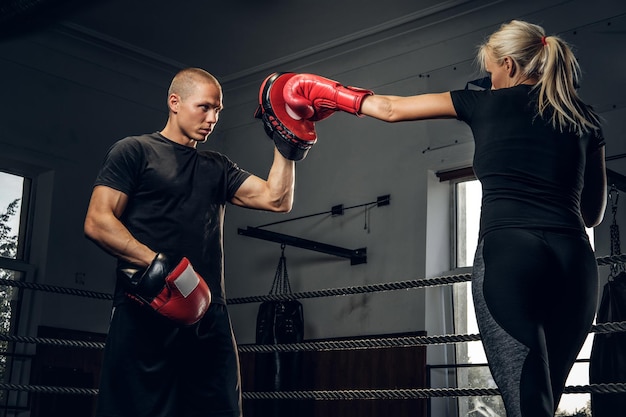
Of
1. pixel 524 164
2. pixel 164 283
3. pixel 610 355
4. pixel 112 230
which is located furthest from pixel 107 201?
pixel 610 355

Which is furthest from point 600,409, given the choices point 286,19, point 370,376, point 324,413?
point 286,19

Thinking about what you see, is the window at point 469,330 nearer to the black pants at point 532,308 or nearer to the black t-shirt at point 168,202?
the black t-shirt at point 168,202

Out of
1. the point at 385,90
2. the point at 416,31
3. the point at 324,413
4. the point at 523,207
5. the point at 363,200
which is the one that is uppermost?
the point at 416,31

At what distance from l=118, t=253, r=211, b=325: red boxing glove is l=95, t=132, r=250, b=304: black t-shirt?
4.2 inches

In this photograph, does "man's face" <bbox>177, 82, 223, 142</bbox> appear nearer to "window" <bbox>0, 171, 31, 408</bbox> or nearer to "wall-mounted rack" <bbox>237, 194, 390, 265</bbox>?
"wall-mounted rack" <bbox>237, 194, 390, 265</bbox>

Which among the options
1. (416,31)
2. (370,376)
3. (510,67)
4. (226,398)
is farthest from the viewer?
(416,31)

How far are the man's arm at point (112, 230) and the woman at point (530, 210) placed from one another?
2.54ft

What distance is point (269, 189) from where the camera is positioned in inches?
96.4

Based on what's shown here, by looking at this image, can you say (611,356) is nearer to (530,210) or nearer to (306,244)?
(306,244)

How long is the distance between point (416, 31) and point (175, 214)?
4.12 meters

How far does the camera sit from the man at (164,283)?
2059mm

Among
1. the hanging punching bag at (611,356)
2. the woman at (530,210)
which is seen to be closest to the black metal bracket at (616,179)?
the hanging punching bag at (611,356)

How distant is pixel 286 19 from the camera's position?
235 inches

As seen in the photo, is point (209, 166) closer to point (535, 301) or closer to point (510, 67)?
point (510, 67)
